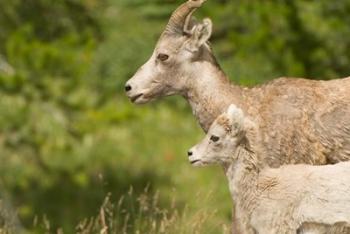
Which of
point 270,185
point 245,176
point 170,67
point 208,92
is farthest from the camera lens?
point 170,67

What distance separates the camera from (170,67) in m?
11.2

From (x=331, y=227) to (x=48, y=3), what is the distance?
8522mm

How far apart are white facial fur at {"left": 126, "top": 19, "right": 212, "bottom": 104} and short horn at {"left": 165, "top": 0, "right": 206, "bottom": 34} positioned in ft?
0.19

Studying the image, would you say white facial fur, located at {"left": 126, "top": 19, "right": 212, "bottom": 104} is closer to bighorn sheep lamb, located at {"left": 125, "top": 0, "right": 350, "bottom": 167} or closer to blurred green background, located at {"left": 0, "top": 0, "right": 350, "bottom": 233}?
bighorn sheep lamb, located at {"left": 125, "top": 0, "right": 350, "bottom": 167}

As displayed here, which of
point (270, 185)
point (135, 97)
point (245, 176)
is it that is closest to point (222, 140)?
point (245, 176)

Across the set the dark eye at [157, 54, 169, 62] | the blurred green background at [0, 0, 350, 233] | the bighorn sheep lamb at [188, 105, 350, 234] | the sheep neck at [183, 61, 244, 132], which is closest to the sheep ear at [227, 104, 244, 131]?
the bighorn sheep lamb at [188, 105, 350, 234]

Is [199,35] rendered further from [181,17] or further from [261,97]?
[261,97]

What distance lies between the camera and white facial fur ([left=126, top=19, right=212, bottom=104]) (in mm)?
11141

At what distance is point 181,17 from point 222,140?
119 cm

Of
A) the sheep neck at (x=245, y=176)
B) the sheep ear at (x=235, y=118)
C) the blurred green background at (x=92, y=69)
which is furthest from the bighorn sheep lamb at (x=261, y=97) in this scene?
the blurred green background at (x=92, y=69)

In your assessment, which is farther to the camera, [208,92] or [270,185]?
[208,92]

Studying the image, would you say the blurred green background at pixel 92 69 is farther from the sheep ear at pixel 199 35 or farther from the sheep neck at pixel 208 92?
the sheep ear at pixel 199 35

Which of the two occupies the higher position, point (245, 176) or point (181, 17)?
point (181, 17)

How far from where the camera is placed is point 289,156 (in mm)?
10609
